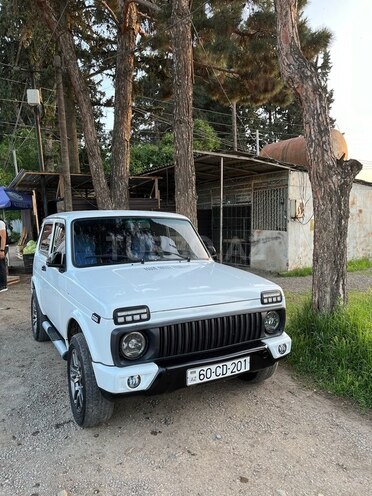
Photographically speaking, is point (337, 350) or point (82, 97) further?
point (82, 97)

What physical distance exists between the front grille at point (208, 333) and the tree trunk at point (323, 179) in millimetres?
1727

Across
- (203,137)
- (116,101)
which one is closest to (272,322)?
(116,101)

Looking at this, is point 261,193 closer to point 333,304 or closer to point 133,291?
point 333,304

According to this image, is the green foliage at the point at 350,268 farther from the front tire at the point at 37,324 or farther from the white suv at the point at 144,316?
the front tire at the point at 37,324

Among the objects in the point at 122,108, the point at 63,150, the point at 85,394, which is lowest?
the point at 85,394

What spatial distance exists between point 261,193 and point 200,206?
330cm

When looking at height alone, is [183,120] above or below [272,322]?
above

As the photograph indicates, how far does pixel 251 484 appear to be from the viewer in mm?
2330

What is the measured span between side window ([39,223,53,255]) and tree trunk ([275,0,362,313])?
338 centimetres

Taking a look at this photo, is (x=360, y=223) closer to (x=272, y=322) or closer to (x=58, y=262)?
(x=272, y=322)

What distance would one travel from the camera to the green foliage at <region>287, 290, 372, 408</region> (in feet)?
11.7

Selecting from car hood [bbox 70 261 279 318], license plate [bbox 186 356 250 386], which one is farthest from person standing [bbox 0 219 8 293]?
license plate [bbox 186 356 250 386]

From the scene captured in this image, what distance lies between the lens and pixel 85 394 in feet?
9.11

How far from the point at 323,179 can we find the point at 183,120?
3.80 metres
